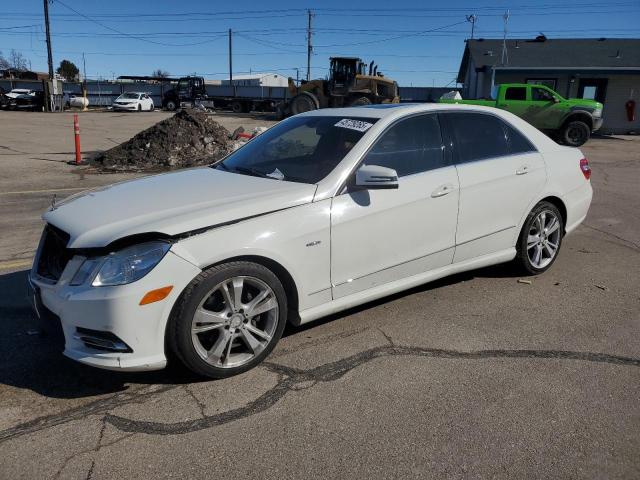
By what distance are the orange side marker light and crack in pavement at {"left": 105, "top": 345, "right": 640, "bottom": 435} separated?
25.0 inches

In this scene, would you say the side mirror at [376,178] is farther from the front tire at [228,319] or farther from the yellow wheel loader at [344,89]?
the yellow wheel loader at [344,89]

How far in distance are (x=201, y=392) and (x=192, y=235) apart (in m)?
0.91

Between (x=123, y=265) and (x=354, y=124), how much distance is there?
6.71 ft

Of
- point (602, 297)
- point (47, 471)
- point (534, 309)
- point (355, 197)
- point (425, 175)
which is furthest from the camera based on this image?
point (602, 297)

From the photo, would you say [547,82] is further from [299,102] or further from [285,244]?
[285,244]

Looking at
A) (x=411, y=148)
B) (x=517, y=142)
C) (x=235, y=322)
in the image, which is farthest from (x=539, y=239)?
(x=235, y=322)

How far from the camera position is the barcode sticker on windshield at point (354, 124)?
13.0ft

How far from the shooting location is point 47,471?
246cm

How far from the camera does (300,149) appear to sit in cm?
435

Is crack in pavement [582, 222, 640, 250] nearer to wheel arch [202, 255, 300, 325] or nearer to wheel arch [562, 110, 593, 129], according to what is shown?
wheel arch [202, 255, 300, 325]

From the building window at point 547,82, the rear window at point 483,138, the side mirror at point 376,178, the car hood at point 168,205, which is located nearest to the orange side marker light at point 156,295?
the car hood at point 168,205

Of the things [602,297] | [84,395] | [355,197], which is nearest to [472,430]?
[355,197]

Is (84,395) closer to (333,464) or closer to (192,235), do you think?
(192,235)

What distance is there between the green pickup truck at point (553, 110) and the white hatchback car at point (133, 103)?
3301 centimetres
